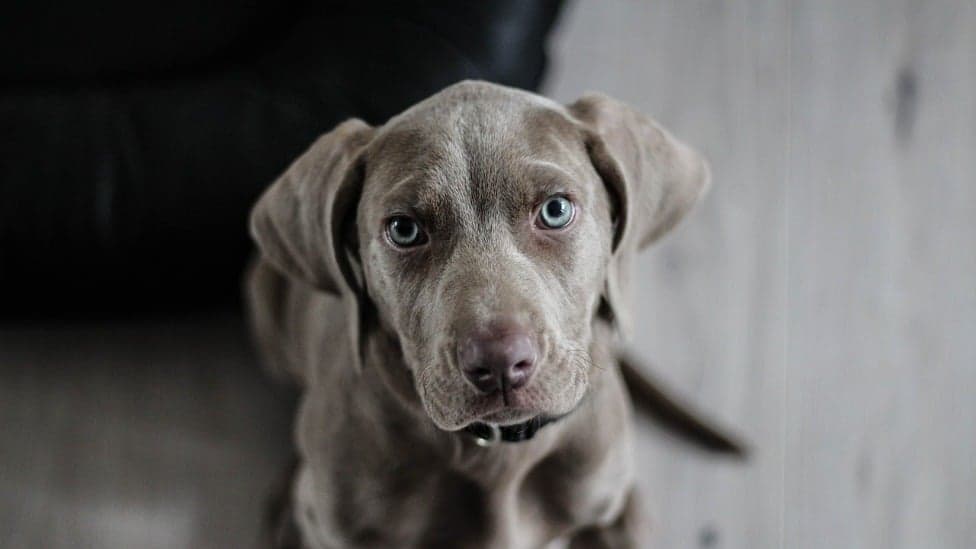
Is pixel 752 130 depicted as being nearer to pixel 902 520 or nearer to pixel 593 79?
pixel 593 79

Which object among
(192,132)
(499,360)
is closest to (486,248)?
(499,360)

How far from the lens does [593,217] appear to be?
1.37 m

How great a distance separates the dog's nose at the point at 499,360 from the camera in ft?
3.97

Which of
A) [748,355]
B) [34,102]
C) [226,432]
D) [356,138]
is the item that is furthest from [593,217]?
[34,102]

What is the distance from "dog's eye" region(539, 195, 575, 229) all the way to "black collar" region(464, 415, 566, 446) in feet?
0.88

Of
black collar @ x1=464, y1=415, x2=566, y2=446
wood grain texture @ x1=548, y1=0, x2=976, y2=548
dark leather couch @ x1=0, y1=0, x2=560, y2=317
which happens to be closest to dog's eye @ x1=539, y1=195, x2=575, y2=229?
black collar @ x1=464, y1=415, x2=566, y2=446

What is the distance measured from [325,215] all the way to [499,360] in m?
0.37

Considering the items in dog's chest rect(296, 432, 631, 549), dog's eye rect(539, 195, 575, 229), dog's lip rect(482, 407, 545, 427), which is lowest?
dog's chest rect(296, 432, 631, 549)

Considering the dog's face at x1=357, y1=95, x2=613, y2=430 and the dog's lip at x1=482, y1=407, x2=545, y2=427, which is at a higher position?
the dog's face at x1=357, y1=95, x2=613, y2=430

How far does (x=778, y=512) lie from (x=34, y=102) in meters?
1.86

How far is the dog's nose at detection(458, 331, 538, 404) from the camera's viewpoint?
1209 millimetres

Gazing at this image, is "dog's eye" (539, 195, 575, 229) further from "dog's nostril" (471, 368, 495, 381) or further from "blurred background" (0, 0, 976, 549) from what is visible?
"blurred background" (0, 0, 976, 549)

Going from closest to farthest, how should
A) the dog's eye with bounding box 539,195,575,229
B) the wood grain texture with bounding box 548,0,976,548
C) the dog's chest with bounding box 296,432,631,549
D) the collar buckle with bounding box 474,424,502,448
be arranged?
the dog's eye with bounding box 539,195,575,229
the collar buckle with bounding box 474,424,502,448
the dog's chest with bounding box 296,432,631,549
the wood grain texture with bounding box 548,0,976,548

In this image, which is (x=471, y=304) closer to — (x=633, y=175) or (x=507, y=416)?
(x=507, y=416)
